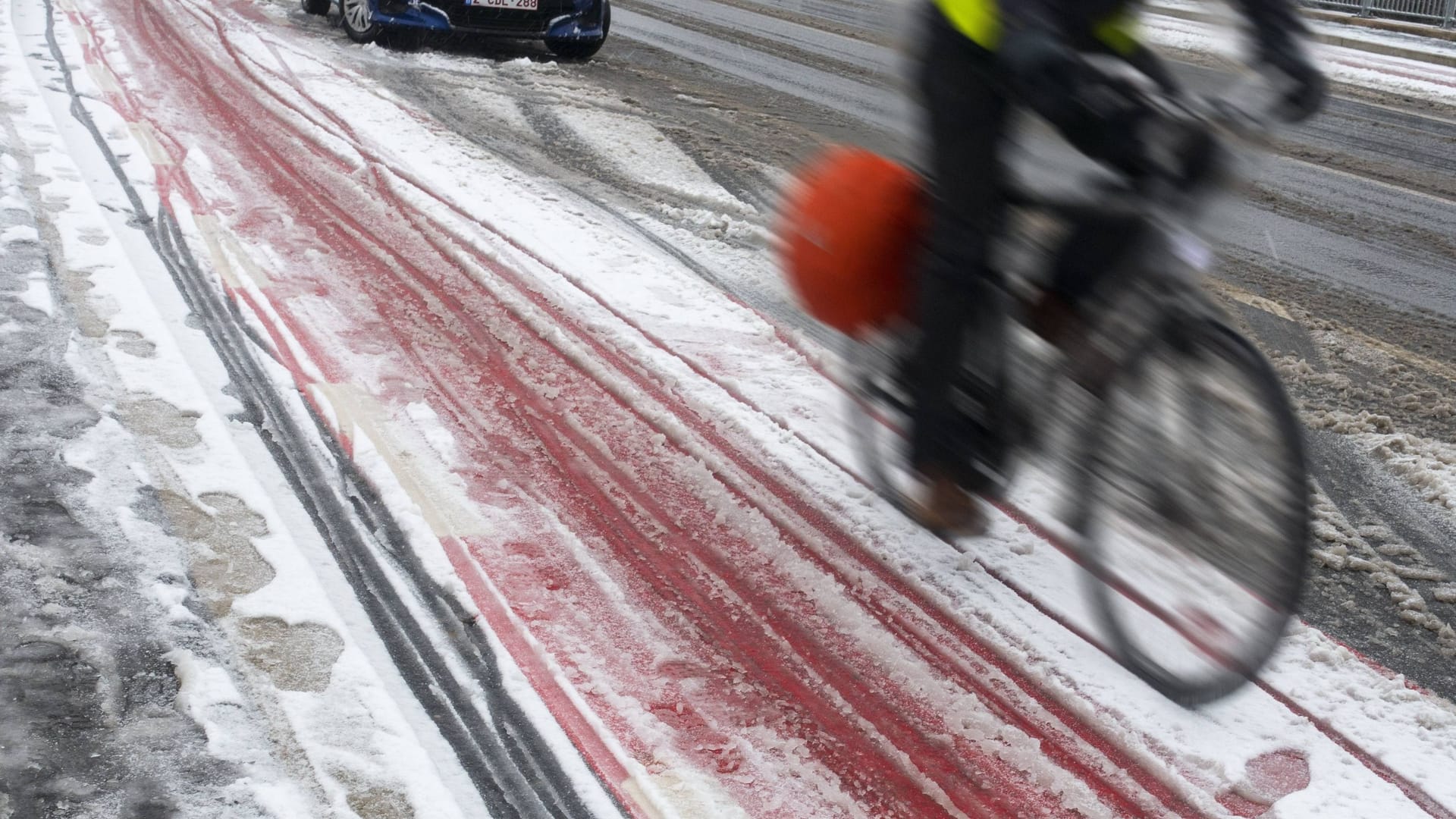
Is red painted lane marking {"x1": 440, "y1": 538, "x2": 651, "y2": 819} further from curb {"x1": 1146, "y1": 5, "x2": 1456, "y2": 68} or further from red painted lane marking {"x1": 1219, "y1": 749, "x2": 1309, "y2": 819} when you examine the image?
curb {"x1": 1146, "y1": 5, "x2": 1456, "y2": 68}

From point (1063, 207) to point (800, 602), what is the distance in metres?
1.10

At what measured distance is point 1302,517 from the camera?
2.51 metres

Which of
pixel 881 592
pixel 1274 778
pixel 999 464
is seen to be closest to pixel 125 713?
pixel 881 592

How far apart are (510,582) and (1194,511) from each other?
60.2 inches

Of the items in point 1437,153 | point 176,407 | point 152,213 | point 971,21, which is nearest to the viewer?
point 971,21

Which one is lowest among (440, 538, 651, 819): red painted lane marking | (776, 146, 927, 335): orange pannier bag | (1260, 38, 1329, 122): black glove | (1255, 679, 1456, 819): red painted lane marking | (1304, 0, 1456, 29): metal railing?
(440, 538, 651, 819): red painted lane marking

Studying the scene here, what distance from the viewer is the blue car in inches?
386

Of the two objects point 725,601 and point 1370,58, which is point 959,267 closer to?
point 725,601

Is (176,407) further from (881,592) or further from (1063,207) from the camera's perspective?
(1063,207)

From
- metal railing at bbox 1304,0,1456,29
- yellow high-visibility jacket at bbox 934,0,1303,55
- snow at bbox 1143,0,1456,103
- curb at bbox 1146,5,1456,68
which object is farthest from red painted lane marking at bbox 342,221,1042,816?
metal railing at bbox 1304,0,1456,29

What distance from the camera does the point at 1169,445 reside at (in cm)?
263

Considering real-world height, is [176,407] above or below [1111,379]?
below

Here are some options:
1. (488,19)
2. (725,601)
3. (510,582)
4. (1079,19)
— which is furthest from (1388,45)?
(510,582)

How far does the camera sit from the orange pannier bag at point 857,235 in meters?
3.04
